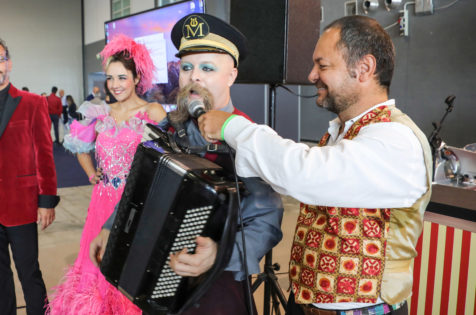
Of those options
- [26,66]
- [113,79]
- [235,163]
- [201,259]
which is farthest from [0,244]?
[26,66]

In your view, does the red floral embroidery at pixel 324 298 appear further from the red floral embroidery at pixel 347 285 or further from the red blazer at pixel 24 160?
the red blazer at pixel 24 160

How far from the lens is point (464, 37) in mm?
4676

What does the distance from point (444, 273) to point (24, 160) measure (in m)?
2.10

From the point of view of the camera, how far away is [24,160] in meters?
2.20

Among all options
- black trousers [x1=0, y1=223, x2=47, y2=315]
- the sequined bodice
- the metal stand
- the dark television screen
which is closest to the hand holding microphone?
the metal stand

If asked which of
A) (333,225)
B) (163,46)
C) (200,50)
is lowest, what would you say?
(333,225)

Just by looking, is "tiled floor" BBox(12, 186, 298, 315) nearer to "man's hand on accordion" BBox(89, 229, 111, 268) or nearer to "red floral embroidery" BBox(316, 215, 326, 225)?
"man's hand on accordion" BBox(89, 229, 111, 268)

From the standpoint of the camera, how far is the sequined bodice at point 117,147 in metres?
2.42

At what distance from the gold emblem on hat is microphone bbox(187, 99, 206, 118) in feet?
1.06

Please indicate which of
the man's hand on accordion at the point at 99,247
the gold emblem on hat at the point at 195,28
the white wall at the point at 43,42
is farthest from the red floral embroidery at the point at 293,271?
the white wall at the point at 43,42

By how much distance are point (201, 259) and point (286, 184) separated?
0.31 metres

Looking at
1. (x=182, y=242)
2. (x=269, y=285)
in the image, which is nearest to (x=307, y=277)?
(x=182, y=242)

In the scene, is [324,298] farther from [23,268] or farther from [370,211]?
[23,268]

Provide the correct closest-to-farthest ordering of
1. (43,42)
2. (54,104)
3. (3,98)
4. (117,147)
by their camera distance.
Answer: (3,98), (117,147), (54,104), (43,42)
